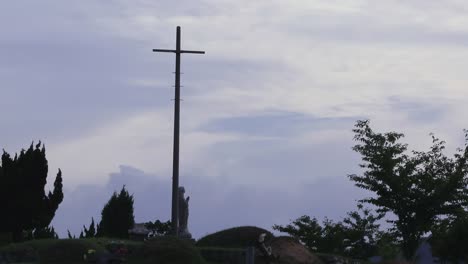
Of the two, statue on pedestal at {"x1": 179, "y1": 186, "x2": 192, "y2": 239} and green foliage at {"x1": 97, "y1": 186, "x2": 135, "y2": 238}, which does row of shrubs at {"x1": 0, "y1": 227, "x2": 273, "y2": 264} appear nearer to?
statue on pedestal at {"x1": 179, "y1": 186, "x2": 192, "y2": 239}

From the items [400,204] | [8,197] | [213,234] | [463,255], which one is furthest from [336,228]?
[8,197]

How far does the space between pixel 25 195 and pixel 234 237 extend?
14.6m

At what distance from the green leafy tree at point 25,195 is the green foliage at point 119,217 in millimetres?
2942

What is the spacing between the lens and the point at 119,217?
48.9 m

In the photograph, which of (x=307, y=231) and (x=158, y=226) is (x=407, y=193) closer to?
(x=307, y=231)

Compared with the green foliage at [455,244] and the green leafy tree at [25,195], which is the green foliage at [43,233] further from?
the green foliage at [455,244]

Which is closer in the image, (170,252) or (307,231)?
(170,252)

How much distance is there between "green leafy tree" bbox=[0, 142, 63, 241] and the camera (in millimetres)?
46281

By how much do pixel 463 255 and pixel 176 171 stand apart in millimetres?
12373

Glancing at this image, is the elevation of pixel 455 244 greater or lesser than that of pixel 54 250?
greater

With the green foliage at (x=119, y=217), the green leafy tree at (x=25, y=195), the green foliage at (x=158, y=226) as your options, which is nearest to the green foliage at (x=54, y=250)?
the green leafy tree at (x=25, y=195)

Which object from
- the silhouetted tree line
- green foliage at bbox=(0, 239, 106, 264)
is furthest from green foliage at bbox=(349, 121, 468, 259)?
green foliage at bbox=(0, 239, 106, 264)

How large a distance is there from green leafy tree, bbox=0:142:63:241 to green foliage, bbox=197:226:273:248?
1287 cm

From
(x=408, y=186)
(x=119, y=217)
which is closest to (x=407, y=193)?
(x=408, y=186)
